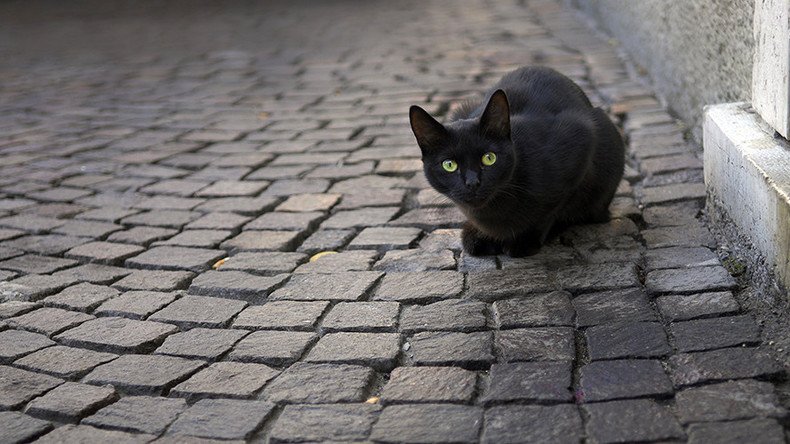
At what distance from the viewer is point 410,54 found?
7.89 metres

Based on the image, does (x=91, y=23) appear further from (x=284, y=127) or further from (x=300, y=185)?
(x=300, y=185)

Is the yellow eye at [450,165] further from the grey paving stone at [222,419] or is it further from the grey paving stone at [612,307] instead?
the grey paving stone at [222,419]

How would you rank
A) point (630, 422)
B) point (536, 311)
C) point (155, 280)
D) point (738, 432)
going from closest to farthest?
point (738, 432)
point (630, 422)
point (536, 311)
point (155, 280)

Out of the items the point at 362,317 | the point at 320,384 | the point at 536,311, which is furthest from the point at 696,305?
the point at 320,384

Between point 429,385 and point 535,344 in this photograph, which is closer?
point 429,385

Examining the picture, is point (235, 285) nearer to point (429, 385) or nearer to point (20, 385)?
point (20, 385)

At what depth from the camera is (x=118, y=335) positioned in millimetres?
3066

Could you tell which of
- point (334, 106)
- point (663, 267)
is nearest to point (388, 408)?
point (663, 267)

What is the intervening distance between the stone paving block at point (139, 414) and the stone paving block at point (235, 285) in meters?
0.78

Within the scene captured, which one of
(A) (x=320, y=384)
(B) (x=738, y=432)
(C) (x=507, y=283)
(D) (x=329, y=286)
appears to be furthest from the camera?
(D) (x=329, y=286)

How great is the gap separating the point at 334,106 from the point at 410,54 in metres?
1.86

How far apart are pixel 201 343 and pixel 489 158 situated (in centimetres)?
120

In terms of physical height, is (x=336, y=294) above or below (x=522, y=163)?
below

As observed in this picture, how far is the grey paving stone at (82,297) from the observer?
335 centimetres
